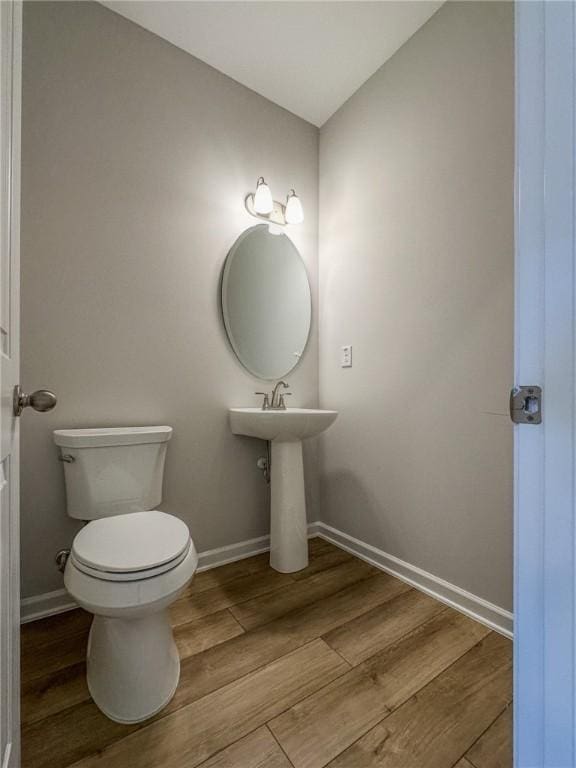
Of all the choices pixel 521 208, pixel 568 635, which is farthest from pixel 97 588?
pixel 521 208

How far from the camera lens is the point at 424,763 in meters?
Answer: 0.84

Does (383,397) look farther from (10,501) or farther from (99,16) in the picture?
(99,16)

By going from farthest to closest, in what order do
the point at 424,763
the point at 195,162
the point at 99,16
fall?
the point at 195,162 < the point at 99,16 < the point at 424,763

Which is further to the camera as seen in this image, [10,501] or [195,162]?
[195,162]

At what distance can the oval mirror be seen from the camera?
182 centimetres

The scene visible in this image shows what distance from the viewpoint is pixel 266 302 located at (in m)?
1.94

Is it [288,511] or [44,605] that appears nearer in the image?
[44,605]

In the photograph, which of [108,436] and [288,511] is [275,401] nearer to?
[288,511]


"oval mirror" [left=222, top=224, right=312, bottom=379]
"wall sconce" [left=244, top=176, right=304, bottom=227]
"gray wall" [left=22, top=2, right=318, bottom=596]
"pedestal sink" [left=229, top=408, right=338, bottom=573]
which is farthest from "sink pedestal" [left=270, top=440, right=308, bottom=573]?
"wall sconce" [left=244, top=176, right=304, bottom=227]

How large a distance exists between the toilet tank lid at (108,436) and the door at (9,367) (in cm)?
56

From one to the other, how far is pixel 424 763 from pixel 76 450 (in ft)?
4.56

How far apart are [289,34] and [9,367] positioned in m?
1.90

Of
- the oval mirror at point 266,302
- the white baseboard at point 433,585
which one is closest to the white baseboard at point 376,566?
the white baseboard at point 433,585

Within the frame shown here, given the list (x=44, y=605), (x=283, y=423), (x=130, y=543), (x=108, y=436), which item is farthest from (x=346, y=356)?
(x=44, y=605)
